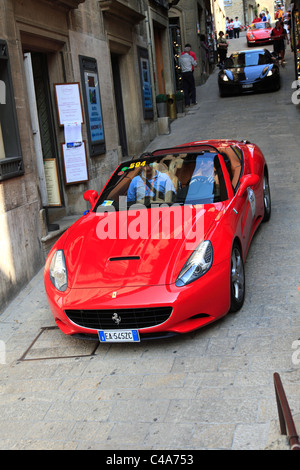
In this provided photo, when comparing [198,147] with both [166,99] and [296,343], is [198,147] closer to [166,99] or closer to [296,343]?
[296,343]

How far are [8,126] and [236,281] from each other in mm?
3792

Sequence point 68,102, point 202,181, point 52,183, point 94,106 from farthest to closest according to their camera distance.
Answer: point 94,106
point 68,102
point 52,183
point 202,181

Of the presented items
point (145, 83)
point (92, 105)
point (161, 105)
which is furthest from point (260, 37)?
point (92, 105)

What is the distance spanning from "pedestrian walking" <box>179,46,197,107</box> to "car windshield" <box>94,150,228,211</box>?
46.7 feet

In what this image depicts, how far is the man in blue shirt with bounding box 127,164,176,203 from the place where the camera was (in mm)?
6340

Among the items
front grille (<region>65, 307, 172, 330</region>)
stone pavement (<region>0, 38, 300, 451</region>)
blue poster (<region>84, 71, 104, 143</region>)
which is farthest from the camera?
blue poster (<region>84, 71, 104, 143</region>)

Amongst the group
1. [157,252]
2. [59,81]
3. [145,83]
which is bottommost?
[157,252]

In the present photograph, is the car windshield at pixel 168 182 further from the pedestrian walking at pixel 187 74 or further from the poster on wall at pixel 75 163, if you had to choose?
the pedestrian walking at pixel 187 74

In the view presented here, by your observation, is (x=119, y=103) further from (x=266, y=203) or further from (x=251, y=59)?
(x=266, y=203)

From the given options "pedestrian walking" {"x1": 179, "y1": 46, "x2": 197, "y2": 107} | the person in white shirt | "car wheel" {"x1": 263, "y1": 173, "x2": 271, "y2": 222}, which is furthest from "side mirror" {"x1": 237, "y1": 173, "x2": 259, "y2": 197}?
the person in white shirt

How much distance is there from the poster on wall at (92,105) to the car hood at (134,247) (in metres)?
5.37

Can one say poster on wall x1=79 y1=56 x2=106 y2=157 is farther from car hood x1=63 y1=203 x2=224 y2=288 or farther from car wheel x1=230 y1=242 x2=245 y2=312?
car wheel x1=230 y1=242 x2=245 y2=312

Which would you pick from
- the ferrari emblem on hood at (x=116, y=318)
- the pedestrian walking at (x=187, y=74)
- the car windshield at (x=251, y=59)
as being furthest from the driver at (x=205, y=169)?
the car windshield at (x=251, y=59)

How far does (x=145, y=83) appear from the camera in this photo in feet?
54.3
